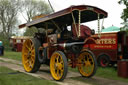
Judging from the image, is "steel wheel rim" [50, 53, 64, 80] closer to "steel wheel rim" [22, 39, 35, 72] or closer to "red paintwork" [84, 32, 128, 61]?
"steel wheel rim" [22, 39, 35, 72]

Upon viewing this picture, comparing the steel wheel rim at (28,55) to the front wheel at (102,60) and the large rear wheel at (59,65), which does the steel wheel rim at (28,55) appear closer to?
the large rear wheel at (59,65)

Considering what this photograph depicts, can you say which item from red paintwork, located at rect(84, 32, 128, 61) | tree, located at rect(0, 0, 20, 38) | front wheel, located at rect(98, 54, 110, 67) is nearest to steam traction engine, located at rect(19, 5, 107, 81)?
red paintwork, located at rect(84, 32, 128, 61)

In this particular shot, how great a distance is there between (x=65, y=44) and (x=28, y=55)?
2.45 m

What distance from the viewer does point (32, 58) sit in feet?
25.1

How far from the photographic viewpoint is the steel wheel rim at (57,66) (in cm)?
578

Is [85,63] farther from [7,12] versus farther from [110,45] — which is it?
[7,12]

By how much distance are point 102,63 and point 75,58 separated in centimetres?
448

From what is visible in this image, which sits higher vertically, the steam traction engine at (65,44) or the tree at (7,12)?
the tree at (7,12)

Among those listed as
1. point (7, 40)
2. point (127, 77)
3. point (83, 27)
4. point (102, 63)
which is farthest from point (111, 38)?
point (7, 40)

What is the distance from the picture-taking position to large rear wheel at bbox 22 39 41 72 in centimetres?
732

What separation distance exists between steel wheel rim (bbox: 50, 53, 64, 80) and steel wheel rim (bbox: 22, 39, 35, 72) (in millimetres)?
1484

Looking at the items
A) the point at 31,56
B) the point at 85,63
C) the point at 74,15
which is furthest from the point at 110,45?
the point at 31,56

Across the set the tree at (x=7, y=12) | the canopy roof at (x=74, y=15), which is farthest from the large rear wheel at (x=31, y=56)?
the tree at (x=7, y=12)

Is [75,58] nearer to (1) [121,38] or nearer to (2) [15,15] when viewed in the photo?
(1) [121,38]
